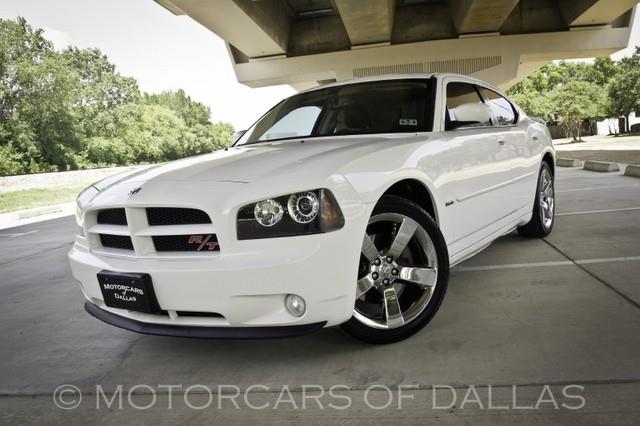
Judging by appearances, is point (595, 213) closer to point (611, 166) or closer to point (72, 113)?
point (611, 166)

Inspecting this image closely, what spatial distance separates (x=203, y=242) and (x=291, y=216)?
1.40 feet

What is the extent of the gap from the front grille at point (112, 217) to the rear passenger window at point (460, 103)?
1985mm

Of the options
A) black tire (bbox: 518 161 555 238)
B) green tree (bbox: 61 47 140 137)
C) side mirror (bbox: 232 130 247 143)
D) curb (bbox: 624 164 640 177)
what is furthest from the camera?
green tree (bbox: 61 47 140 137)

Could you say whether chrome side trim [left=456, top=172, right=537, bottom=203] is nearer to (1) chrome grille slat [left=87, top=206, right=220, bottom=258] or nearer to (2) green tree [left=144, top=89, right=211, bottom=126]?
(1) chrome grille slat [left=87, top=206, right=220, bottom=258]

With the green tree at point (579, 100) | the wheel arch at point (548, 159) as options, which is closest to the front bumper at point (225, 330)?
the wheel arch at point (548, 159)

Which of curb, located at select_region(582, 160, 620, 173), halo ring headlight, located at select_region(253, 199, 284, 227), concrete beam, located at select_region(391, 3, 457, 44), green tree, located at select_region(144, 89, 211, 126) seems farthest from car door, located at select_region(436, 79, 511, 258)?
green tree, located at select_region(144, 89, 211, 126)

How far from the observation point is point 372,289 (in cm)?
270

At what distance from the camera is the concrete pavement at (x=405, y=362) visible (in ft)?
6.66

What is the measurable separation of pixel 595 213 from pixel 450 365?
4.45 meters

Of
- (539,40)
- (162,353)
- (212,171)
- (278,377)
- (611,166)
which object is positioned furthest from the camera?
(539,40)

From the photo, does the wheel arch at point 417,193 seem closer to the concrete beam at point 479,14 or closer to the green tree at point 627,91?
the concrete beam at point 479,14

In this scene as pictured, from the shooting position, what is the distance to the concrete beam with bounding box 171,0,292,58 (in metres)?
13.7

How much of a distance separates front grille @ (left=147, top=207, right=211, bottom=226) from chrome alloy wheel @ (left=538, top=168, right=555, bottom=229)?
3458mm

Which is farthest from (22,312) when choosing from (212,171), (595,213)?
(595,213)
